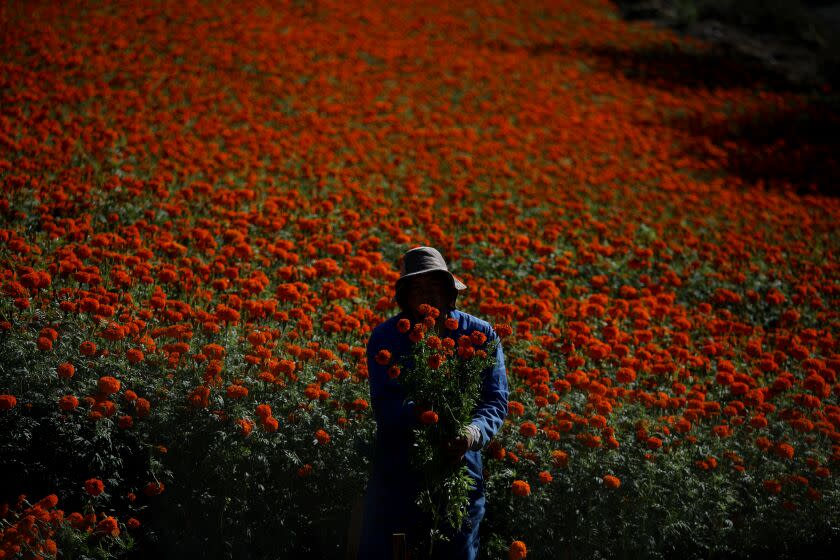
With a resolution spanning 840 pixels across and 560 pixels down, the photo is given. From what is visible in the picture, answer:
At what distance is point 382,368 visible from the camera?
134 inches

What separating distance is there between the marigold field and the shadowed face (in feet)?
3.00

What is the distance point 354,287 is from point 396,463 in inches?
87.4

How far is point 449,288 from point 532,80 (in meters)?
10.4

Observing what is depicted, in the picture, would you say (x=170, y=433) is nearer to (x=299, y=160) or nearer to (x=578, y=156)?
(x=299, y=160)

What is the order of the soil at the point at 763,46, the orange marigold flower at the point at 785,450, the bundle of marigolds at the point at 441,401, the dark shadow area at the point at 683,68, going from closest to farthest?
the bundle of marigolds at the point at 441,401, the orange marigold flower at the point at 785,450, the dark shadow area at the point at 683,68, the soil at the point at 763,46

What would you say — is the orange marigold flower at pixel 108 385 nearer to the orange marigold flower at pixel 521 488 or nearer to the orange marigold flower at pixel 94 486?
the orange marigold flower at pixel 94 486

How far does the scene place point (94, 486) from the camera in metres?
3.50

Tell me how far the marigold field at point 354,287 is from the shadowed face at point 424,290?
36.0 inches

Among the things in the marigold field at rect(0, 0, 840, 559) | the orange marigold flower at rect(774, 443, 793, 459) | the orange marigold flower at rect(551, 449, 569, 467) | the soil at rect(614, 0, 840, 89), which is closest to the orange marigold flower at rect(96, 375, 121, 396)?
the marigold field at rect(0, 0, 840, 559)

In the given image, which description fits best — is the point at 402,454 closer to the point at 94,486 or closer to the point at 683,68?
the point at 94,486

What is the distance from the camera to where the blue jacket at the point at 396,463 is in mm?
3332

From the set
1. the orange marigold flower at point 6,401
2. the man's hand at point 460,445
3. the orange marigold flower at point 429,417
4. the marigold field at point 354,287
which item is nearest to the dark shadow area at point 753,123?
the marigold field at point 354,287

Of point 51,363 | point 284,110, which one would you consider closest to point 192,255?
point 51,363

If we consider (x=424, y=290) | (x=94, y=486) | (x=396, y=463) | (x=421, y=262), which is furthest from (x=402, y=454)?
(x=94, y=486)
